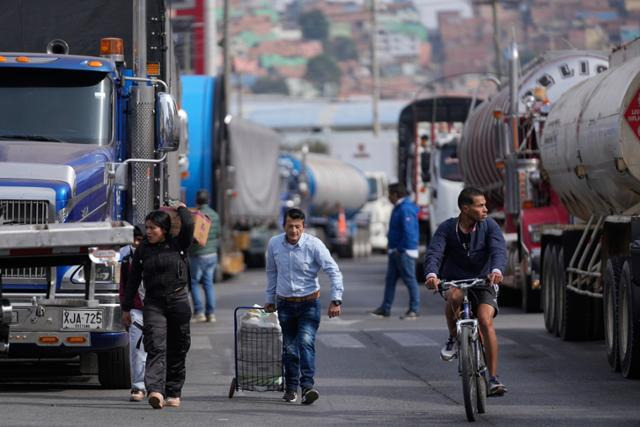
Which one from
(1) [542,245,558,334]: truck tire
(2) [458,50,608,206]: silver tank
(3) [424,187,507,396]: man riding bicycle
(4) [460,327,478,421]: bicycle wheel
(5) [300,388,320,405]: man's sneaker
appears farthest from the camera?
(2) [458,50,608,206]: silver tank

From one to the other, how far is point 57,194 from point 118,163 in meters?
1.47

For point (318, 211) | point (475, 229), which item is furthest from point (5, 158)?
point (318, 211)

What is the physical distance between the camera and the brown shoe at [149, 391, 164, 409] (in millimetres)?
13352

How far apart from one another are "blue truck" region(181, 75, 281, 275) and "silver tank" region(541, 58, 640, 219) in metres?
12.1

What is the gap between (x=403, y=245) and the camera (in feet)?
77.9

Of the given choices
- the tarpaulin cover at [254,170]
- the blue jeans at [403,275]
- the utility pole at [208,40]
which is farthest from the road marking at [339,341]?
A: the utility pole at [208,40]

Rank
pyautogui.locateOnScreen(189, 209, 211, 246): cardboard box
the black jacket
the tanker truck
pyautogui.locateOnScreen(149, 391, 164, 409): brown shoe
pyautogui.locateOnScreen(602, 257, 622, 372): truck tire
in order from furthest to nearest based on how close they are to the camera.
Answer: the tanker truck, pyautogui.locateOnScreen(189, 209, 211, 246): cardboard box, pyautogui.locateOnScreen(602, 257, 622, 372): truck tire, the black jacket, pyautogui.locateOnScreen(149, 391, 164, 409): brown shoe

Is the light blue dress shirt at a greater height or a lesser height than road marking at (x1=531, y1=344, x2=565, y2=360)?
greater

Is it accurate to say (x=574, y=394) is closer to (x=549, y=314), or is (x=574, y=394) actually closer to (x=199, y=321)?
(x=549, y=314)

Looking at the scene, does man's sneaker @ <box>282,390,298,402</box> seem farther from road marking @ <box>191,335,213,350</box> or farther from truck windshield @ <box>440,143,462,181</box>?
truck windshield @ <box>440,143,462,181</box>

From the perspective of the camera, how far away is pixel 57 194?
46.4 ft

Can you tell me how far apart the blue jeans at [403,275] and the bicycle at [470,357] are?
1050 centimetres

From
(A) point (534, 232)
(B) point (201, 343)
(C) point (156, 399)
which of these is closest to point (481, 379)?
(C) point (156, 399)

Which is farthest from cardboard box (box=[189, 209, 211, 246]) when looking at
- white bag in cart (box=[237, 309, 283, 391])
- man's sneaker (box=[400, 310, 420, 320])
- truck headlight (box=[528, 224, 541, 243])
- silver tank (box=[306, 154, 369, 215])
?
silver tank (box=[306, 154, 369, 215])
